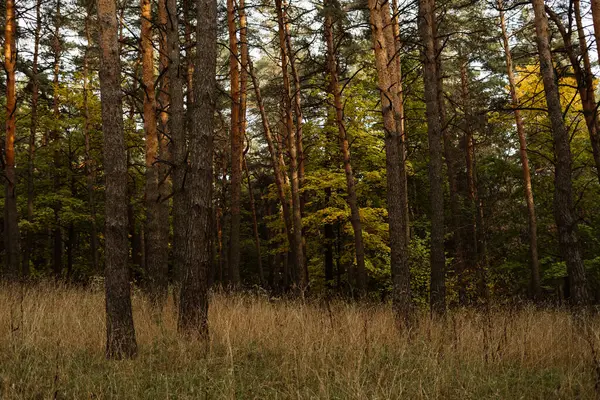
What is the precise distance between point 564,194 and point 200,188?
20.5 ft

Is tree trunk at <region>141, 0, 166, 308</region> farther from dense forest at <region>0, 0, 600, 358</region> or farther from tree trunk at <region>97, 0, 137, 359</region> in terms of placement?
tree trunk at <region>97, 0, 137, 359</region>

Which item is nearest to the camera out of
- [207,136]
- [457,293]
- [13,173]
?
[207,136]

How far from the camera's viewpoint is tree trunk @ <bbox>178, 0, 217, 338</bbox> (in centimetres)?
580

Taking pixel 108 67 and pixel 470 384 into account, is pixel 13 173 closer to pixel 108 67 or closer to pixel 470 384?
pixel 108 67

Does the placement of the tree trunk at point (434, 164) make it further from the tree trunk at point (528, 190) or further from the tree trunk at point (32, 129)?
the tree trunk at point (32, 129)

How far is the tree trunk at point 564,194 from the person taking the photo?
7289 mm

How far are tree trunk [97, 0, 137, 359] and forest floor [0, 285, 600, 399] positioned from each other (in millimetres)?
325

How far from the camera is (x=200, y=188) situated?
5.87m

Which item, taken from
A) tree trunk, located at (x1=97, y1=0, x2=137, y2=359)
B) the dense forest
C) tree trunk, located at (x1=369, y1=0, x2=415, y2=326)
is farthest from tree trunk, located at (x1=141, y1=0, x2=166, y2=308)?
tree trunk, located at (x1=369, y1=0, x2=415, y2=326)

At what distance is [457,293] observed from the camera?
566 inches

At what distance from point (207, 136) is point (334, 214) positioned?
9333 millimetres

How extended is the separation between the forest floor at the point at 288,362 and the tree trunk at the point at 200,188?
1.62ft

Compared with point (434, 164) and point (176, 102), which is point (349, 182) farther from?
point (176, 102)

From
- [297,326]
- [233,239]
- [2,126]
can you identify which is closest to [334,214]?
[233,239]
